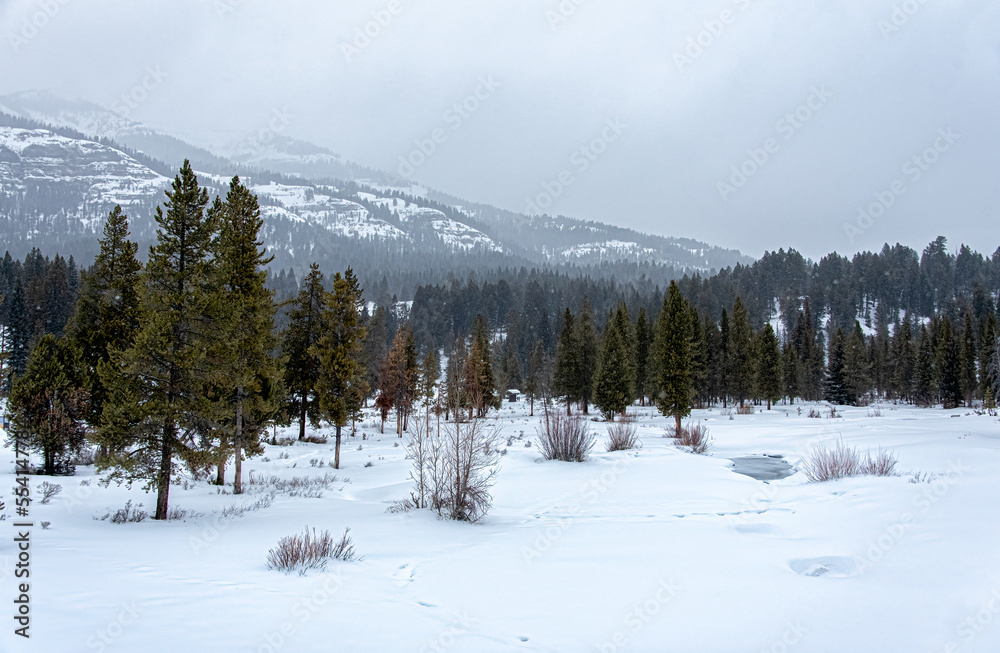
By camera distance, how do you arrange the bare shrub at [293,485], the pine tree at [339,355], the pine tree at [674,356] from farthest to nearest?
the pine tree at [674,356]
the pine tree at [339,355]
the bare shrub at [293,485]

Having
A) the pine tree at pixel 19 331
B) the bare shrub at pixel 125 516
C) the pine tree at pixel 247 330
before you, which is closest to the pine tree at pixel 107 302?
the pine tree at pixel 247 330

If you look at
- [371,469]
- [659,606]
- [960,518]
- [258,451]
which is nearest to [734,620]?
[659,606]

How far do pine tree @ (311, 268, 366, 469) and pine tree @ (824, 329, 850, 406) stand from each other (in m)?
59.0

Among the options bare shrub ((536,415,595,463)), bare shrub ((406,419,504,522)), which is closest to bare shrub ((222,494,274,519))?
bare shrub ((406,419,504,522))

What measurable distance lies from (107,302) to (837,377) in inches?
2809

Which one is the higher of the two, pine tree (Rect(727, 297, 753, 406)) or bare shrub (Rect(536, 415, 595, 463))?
pine tree (Rect(727, 297, 753, 406))

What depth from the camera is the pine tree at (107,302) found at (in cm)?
2125

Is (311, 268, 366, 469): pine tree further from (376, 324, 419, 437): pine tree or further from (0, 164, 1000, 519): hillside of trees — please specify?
(376, 324, 419, 437): pine tree

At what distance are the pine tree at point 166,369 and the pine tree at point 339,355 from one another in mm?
12964

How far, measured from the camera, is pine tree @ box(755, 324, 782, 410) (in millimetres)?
57875

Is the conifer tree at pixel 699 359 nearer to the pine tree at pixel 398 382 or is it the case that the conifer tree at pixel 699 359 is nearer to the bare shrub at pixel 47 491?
the pine tree at pixel 398 382

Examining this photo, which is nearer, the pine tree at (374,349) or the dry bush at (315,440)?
the dry bush at (315,440)

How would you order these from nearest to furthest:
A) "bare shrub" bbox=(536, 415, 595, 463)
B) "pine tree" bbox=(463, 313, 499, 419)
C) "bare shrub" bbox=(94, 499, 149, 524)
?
"bare shrub" bbox=(94, 499, 149, 524) < "bare shrub" bbox=(536, 415, 595, 463) < "pine tree" bbox=(463, 313, 499, 419)

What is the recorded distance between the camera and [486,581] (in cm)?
618
